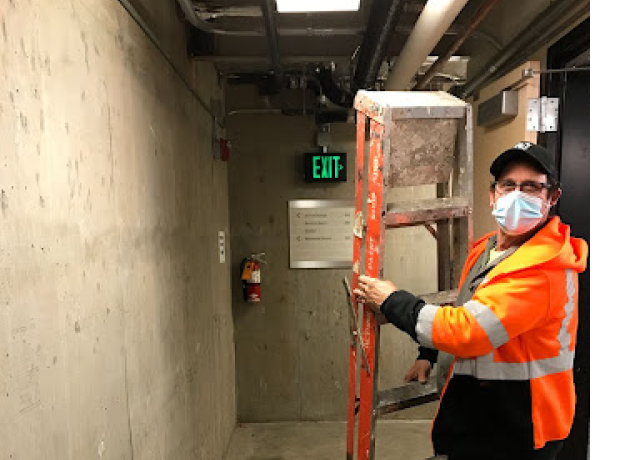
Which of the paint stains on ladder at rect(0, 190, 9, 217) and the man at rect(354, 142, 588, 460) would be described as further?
the man at rect(354, 142, 588, 460)

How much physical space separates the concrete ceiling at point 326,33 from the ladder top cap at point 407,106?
2.59 feet

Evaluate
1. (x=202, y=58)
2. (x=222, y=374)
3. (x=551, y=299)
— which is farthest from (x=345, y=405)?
(x=202, y=58)

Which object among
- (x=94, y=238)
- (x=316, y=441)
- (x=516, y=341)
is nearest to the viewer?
(x=94, y=238)

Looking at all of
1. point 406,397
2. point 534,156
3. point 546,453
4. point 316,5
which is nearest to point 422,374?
point 406,397

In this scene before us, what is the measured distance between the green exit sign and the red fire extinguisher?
71cm

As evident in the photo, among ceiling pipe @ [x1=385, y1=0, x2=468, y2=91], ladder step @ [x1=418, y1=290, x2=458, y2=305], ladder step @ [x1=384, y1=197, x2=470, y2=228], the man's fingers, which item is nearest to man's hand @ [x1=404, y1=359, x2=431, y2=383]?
the man's fingers

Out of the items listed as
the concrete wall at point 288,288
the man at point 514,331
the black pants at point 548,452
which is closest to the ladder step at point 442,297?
the man at point 514,331

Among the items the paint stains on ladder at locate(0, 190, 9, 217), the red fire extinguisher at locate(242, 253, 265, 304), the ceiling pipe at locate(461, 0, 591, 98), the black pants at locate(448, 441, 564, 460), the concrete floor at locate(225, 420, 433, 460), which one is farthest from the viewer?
the red fire extinguisher at locate(242, 253, 265, 304)

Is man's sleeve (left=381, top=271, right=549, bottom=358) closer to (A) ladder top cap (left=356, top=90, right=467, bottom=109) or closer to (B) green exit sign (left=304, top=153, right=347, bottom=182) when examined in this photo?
(A) ladder top cap (left=356, top=90, right=467, bottom=109)

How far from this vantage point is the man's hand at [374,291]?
133cm

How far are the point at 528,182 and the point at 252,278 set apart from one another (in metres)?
2.09

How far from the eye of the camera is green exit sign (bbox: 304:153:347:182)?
2959 mm

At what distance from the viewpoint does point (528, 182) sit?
128 cm

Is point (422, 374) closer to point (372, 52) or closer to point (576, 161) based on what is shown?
point (576, 161)
